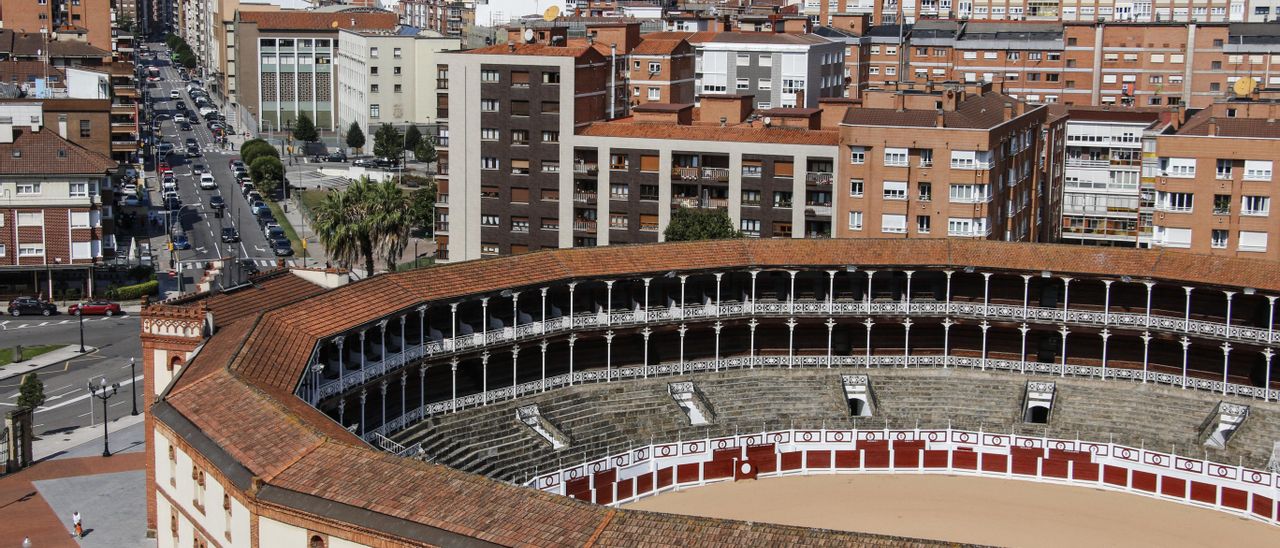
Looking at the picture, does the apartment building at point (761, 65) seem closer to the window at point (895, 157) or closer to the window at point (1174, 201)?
the window at point (895, 157)

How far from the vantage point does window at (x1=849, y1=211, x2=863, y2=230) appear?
11469 cm

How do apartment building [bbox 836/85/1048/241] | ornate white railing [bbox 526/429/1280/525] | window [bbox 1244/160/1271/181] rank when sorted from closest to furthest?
1. ornate white railing [bbox 526/429/1280/525]
2. window [bbox 1244/160/1271/181]
3. apartment building [bbox 836/85/1048/241]

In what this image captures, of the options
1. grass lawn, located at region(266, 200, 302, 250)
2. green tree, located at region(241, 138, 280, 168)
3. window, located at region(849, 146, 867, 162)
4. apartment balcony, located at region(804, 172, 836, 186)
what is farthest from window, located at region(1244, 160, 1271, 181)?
green tree, located at region(241, 138, 280, 168)

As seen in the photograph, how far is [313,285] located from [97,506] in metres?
13.1

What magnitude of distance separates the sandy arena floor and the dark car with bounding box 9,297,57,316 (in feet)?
190

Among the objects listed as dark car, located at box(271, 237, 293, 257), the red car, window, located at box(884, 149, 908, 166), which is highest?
window, located at box(884, 149, 908, 166)

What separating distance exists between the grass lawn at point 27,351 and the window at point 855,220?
5176 centimetres

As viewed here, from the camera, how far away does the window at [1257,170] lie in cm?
10562

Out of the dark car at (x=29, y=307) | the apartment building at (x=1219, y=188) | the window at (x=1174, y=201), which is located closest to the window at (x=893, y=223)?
the apartment building at (x=1219, y=188)

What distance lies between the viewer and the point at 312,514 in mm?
46469

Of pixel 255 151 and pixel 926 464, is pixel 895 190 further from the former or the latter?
pixel 255 151

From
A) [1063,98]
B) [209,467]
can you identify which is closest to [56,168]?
[209,467]

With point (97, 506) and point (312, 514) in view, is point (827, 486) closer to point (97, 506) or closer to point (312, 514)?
point (97, 506)

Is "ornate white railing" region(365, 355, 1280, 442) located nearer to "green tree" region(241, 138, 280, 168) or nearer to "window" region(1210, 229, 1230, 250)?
"window" region(1210, 229, 1230, 250)
